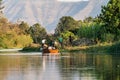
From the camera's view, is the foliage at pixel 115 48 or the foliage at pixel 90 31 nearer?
the foliage at pixel 115 48

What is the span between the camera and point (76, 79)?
74.2 ft

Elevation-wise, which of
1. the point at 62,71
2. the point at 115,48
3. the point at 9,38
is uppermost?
the point at 9,38

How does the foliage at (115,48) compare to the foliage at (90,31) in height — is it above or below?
below

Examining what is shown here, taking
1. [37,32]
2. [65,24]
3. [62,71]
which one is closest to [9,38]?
[65,24]

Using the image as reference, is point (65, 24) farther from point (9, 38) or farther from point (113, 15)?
point (113, 15)

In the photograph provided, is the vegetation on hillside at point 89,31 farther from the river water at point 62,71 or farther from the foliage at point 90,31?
the river water at point 62,71

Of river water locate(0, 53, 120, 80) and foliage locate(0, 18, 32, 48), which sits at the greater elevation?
foliage locate(0, 18, 32, 48)

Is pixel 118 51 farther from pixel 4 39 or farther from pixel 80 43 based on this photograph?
pixel 4 39

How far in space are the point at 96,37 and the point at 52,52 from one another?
2216 centimetres

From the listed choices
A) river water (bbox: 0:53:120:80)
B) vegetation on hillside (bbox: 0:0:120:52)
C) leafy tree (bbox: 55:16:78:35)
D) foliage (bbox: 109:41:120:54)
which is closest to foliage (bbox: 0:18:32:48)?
vegetation on hillside (bbox: 0:0:120:52)

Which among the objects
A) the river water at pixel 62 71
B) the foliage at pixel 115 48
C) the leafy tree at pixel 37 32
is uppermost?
the leafy tree at pixel 37 32

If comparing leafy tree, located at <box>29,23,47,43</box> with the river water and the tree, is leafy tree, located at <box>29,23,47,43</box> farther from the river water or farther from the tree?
the river water

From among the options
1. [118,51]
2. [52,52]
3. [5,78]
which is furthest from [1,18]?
[5,78]

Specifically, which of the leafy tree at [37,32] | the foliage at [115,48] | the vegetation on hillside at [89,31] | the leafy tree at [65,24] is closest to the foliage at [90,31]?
the vegetation on hillside at [89,31]
